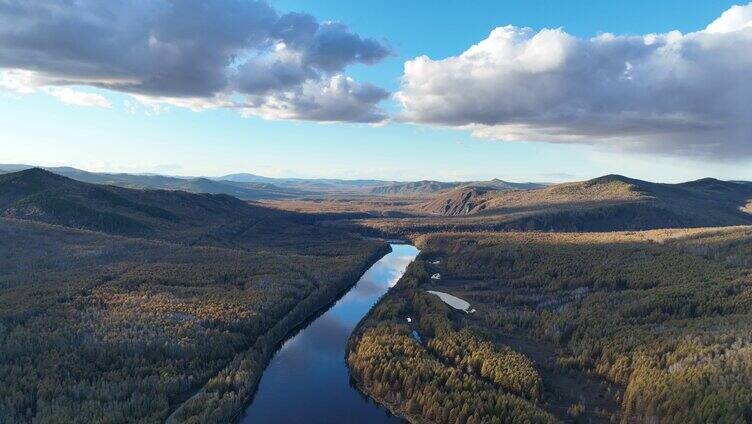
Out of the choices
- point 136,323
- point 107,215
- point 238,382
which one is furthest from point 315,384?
point 107,215

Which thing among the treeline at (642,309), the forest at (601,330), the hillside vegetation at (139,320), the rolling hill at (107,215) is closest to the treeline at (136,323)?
the hillside vegetation at (139,320)

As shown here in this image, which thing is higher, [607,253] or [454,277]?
[607,253]

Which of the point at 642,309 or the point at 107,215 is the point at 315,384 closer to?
the point at 642,309

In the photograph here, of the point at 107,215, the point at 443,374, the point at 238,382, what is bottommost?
the point at 238,382

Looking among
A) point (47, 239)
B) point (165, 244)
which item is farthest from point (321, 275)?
point (47, 239)

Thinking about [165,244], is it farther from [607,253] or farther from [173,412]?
[607,253]

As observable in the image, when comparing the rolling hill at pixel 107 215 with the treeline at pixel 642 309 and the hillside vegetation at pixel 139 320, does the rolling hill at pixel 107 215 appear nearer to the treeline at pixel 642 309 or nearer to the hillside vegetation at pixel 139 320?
the hillside vegetation at pixel 139 320

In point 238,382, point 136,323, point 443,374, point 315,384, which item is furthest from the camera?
point 136,323
